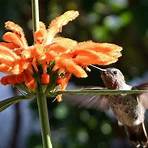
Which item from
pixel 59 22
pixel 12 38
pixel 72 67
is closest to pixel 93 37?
pixel 59 22

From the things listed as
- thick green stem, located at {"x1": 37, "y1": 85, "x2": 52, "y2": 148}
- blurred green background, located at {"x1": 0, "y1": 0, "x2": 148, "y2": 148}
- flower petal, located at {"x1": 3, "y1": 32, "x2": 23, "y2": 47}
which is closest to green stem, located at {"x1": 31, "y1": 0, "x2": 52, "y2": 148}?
thick green stem, located at {"x1": 37, "y1": 85, "x2": 52, "y2": 148}

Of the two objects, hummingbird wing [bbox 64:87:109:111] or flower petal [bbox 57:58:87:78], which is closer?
flower petal [bbox 57:58:87:78]

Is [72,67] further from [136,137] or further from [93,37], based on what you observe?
[93,37]

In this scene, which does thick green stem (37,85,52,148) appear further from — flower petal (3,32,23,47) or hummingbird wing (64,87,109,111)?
hummingbird wing (64,87,109,111)

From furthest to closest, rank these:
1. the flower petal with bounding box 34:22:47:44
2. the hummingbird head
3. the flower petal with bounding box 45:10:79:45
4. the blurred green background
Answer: the blurred green background → the hummingbird head → the flower petal with bounding box 45:10:79:45 → the flower petal with bounding box 34:22:47:44

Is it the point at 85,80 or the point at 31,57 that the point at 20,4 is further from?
the point at 31,57

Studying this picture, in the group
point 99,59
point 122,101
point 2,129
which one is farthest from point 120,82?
point 2,129

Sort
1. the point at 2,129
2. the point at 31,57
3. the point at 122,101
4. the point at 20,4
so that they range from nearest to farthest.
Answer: the point at 31,57 < the point at 122,101 < the point at 20,4 < the point at 2,129

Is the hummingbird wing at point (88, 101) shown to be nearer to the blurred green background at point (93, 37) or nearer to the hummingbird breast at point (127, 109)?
the hummingbird breast at point (127, 109)
